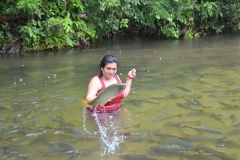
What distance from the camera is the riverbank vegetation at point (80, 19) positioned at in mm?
14891

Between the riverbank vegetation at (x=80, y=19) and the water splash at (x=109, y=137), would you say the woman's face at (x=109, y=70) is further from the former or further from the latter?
the riverbank vegetation at (x=80, y=19)

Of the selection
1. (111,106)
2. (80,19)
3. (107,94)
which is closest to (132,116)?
(111,106)

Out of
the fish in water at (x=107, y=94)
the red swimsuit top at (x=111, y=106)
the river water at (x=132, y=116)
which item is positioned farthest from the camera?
the red swimsuit top at (x=111, y=106)

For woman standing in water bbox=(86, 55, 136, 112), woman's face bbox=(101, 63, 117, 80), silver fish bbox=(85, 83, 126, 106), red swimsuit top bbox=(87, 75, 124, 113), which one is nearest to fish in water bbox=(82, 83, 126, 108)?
silver fish bbox=(85, 83, 126, 106)

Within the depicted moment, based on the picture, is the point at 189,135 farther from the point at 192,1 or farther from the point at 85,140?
the point at 192,1

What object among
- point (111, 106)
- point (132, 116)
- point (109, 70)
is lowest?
point (132, 116)

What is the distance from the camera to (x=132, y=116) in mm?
5762

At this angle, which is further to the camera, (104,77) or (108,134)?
(104,77)

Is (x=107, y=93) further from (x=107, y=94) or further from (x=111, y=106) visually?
(x=111, y=106)

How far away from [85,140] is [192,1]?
1667cm

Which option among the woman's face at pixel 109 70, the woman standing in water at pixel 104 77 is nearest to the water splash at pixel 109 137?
the woman standing in water at pixel 104 77

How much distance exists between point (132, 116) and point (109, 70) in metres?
0.95

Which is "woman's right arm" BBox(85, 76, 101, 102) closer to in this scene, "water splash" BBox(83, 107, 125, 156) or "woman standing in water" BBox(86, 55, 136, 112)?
"woman standing in water" BBox(86, 55, 136, 112)

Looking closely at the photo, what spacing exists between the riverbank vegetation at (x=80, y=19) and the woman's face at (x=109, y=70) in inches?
368
